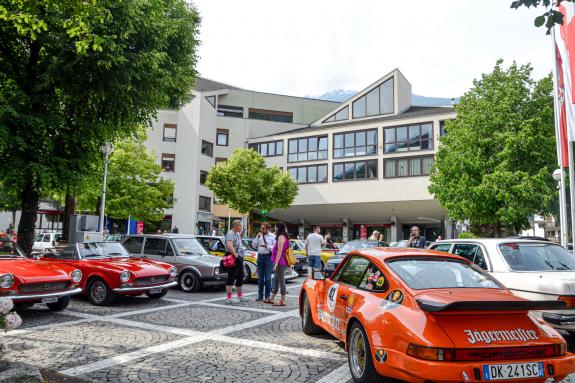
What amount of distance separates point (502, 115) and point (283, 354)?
760 inches

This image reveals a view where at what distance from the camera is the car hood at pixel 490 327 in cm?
381

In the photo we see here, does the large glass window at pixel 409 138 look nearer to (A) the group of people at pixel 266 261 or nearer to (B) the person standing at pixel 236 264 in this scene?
(A) the group of people at pixel 266 261

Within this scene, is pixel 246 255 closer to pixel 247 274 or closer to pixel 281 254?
pixel 247 274

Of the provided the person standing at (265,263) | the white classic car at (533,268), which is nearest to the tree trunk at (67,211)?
the person standing at (265,263)

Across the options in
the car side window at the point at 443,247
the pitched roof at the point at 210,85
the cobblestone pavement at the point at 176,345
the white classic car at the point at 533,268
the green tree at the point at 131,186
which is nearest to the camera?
the cobblestone pavement at the point at 176,345

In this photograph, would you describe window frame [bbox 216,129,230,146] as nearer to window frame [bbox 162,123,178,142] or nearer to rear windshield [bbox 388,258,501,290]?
window frame [bbox 162,123,178,142]

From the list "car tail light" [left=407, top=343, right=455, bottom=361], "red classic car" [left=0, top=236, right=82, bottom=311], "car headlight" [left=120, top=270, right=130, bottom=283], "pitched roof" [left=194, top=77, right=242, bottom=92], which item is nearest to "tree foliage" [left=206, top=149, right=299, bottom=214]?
"pitched roof" [left=194, top=77, right=242, bottom=92]

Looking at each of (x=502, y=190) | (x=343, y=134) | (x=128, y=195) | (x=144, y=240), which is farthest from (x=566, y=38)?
(x=343, y=134)

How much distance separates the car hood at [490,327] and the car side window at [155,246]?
10.1 metres

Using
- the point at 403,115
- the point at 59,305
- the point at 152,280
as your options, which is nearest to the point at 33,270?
the point at 59,305

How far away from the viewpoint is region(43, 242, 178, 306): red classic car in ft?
32.1

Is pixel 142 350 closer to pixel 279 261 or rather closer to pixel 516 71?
pixel 279 261

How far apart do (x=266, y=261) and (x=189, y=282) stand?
2.92 metres

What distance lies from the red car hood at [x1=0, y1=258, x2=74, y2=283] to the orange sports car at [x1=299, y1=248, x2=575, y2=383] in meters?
5.94
